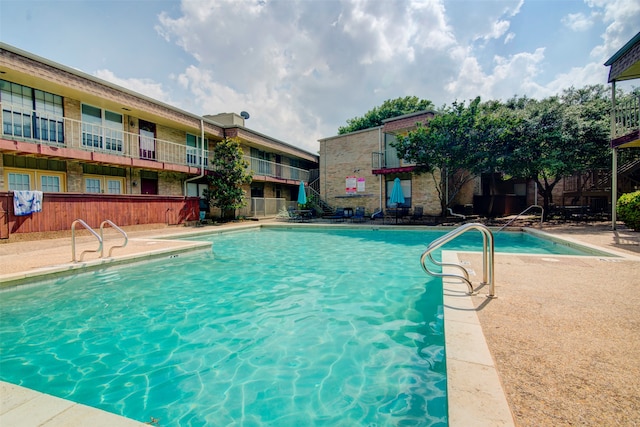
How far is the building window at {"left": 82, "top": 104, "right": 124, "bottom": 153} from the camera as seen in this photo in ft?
42.5

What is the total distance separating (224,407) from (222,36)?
38.7 feet

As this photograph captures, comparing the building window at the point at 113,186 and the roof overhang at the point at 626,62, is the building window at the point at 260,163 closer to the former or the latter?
the building window at the point at 113,186

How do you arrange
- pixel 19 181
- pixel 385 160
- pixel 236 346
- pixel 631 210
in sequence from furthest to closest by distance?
pixel 385 160 → pixel 19 181 → pixel 631 210 → pixel 236 346

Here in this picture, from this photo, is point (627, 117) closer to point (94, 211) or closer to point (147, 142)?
point (94, 211)

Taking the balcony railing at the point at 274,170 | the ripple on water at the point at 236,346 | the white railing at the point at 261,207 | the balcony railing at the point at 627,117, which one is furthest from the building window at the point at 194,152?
the balcony railing at the point at 627,117

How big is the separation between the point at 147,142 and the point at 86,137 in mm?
2899

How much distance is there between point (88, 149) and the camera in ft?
42.0

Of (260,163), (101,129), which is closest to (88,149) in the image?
(101,129)

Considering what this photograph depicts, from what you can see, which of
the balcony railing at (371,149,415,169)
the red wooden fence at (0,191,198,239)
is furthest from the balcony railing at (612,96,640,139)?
the red wooden fence at (0,191,198,239)

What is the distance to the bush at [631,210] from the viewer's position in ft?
33.1

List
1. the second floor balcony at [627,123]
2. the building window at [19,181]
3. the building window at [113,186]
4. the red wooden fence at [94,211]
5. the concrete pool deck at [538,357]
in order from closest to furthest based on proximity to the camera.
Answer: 1. the concrete pool deck at [538,357]
2. the second floor balcony at [627,123]
3. the red wooden fence at [94,211]
4. the building window at [19,181]
5. the building window at [113,186]

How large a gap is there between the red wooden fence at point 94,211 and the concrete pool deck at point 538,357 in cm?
1082

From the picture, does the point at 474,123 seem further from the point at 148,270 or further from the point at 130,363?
the point at 130,363

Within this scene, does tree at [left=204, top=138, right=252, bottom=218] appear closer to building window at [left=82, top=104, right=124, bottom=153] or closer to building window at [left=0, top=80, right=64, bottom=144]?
building window at [left=82, top=104, right=124, bottom=153]
